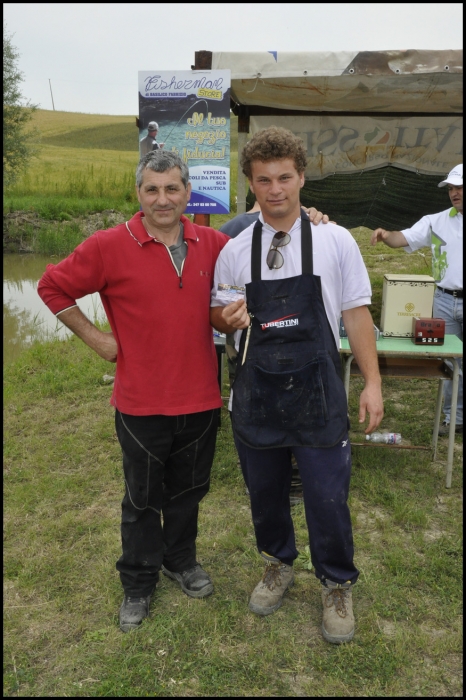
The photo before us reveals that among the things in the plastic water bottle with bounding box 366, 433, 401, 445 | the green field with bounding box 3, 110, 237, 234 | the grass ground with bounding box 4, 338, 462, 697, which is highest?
the green field with bounding box 3, 110, 237, 234

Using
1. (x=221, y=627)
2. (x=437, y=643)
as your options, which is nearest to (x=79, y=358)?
(x=221, y=627)

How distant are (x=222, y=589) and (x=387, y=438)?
1950 mm

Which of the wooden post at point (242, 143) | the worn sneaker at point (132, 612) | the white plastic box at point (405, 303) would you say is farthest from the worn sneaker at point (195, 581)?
the wooden post at point (242, 143)

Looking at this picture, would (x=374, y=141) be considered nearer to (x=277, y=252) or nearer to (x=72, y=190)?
(x=277, y=252)

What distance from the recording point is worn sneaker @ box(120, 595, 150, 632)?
2711 millimetres

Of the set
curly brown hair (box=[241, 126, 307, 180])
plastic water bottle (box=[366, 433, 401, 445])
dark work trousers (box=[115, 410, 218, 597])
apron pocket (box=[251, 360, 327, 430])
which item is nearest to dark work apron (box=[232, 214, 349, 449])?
→ apron pocket (box=[251, 360, 327, 430])

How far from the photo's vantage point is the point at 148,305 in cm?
247

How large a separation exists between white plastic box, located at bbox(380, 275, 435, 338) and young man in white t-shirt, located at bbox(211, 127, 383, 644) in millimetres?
1797

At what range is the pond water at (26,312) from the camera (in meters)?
8.80

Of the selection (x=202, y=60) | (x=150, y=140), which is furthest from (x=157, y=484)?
(x=202, y=60)

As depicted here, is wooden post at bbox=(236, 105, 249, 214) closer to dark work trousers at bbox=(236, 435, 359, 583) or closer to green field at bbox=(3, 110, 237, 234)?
dark work trousers at bbox=(236, 435, 359, 583)

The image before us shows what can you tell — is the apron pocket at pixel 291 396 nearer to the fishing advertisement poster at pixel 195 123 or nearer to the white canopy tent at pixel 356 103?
the fishing advertisement poster at pixel 195 123

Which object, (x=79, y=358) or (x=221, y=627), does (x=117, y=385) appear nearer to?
(x=221, y=627)

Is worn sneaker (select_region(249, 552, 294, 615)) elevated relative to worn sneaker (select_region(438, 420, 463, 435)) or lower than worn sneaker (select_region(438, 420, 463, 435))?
lower
